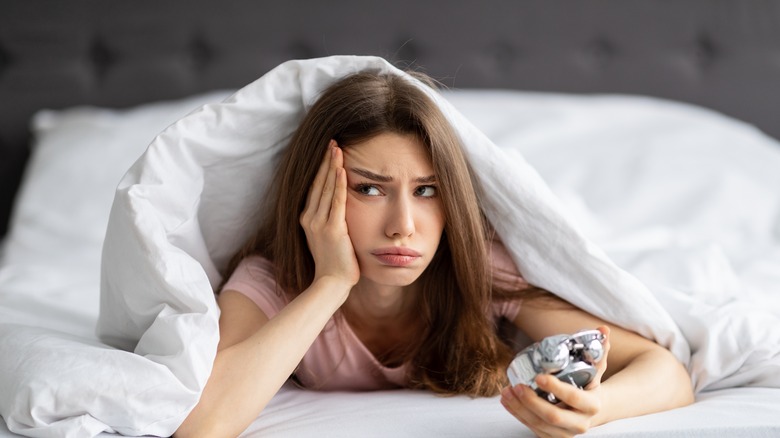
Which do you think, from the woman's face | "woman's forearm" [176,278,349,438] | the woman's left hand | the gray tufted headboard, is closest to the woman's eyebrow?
the woman's face

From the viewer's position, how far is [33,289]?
4.62 ft

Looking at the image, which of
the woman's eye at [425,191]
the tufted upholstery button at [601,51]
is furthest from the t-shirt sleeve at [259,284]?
the tufted upholstery button at [601,51]

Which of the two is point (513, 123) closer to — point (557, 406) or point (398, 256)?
point (398, 256)

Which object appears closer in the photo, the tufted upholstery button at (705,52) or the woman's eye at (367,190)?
the woman's eye at (367,190)

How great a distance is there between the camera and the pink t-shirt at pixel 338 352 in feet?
3.66

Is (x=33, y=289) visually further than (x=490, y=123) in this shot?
No

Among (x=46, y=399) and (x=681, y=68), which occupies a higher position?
(x=681, y=68)

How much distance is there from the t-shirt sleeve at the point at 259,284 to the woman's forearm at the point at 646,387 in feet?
1.40

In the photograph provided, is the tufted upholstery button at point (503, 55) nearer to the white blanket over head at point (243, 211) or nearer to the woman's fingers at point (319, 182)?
the white blanket over head at point (243, 211)

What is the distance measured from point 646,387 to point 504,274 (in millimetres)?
249

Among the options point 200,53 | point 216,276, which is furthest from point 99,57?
point 216,276

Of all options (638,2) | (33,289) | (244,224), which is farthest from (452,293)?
(638,2)

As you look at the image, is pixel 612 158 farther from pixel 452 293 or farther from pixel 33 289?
pixel 33 289

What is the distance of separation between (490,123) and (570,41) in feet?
1.43
